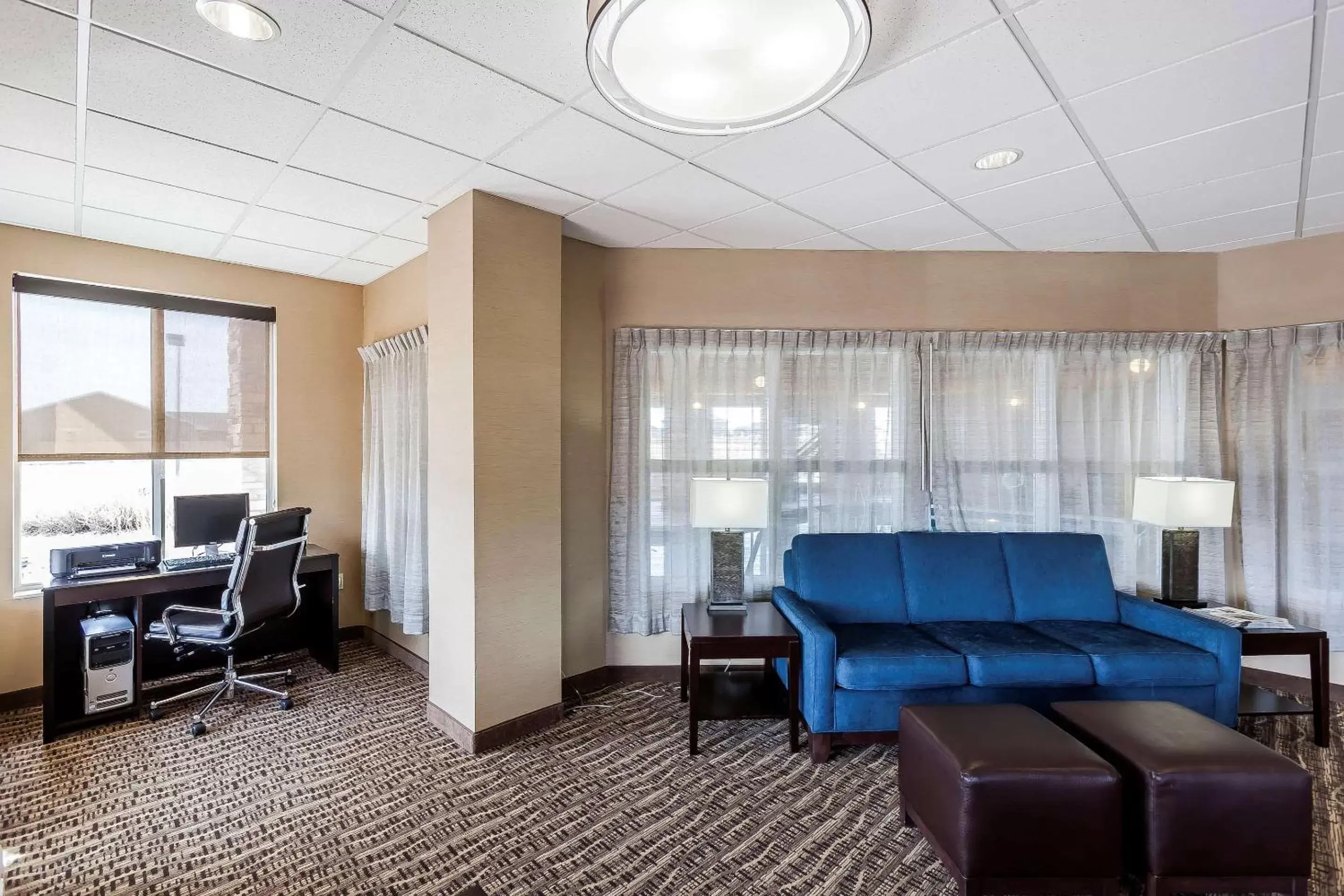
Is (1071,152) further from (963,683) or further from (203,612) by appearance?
(203,612)

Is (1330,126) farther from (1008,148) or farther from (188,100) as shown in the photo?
(188,100)

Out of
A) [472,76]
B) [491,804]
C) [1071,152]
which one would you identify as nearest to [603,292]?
[472,76]

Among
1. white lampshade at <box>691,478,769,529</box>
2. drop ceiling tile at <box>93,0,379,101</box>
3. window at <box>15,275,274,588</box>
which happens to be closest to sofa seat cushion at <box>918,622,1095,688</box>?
white lampshade at <box>691,478,769,529</box>

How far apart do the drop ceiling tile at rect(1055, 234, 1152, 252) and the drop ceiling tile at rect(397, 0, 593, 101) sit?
3247 millimetres

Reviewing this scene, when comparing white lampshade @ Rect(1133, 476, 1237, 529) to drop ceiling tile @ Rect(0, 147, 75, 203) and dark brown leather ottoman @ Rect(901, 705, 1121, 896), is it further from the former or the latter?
drop ceiling tile @ Rect(0, 147, 75, 203)

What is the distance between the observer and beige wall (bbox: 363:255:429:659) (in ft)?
13.0

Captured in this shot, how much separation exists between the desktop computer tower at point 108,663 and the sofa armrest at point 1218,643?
17.8ft

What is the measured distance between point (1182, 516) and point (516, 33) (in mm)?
4004

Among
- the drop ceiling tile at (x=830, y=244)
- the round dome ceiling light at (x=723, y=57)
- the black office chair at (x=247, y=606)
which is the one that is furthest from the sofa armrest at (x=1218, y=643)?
the black office chair at (x=247, y=606)

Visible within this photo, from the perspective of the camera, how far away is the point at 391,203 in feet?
10.2

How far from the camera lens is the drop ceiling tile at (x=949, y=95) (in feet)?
6.26

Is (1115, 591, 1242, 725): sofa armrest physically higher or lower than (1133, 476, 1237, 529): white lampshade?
lower

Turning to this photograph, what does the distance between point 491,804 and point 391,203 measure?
2.87m

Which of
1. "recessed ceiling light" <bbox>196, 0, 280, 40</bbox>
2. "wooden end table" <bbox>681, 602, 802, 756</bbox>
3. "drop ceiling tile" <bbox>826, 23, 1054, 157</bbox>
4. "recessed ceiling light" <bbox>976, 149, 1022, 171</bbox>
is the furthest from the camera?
"wooden end table" <bbox>681, 602, 802, 756</bbox>
